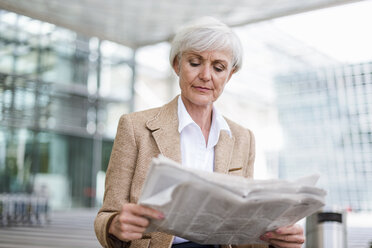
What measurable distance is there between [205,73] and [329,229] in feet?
9.58

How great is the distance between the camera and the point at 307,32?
22.4 meters

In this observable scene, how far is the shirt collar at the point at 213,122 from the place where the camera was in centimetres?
175

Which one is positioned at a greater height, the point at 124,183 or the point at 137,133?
the point at 137,133

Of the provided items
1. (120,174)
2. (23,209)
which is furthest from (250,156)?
(23,209)

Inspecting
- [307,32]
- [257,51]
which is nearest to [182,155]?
[307,32]

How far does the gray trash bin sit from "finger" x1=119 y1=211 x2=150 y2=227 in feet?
10.6

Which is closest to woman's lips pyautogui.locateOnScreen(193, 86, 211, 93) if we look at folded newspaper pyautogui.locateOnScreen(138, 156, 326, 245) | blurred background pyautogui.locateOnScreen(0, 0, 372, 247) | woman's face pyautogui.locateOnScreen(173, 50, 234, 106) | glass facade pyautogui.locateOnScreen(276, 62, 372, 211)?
woman's face pyautogui.locateOnScreen(173, 50, 234, 106)

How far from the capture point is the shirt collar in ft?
5.74

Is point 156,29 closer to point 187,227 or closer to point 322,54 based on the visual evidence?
point 187,227

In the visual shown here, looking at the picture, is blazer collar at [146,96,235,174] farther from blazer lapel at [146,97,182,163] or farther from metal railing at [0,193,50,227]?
metal railing at [0,193,50,227]

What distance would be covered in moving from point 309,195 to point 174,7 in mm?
11737

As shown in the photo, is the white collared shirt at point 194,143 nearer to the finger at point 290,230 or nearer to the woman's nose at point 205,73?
the woman's nose at point 205,73

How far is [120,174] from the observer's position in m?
1.58

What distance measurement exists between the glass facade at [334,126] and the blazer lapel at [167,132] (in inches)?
1554
